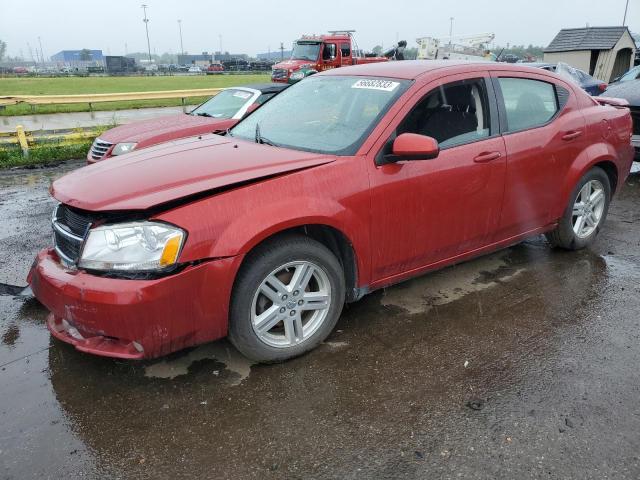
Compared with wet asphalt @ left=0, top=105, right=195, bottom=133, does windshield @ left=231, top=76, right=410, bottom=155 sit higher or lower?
higher

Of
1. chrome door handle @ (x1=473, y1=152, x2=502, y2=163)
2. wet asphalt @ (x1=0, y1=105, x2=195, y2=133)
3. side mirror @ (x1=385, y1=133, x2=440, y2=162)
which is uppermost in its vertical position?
side mirror @ (x1=385, y1=133, x2=440, y2=162)

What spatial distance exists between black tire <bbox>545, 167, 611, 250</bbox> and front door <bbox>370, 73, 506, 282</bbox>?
1.03 meters

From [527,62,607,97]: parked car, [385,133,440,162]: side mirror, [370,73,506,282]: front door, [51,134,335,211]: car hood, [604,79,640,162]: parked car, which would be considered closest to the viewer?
[51,134,335,211]: car hood

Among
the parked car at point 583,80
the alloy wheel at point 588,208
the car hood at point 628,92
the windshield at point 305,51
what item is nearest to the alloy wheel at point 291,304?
the alloy wheel at point 588,208

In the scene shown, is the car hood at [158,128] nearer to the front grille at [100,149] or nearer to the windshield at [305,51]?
the front grille at [100,149]

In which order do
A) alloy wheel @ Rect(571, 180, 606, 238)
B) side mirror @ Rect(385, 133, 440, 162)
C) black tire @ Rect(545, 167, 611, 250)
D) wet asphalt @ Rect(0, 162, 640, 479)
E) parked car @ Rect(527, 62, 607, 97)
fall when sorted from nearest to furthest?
1. wet asphalt @ Rect(0, 162, 640, 479)
2. side mirror @ Rect(385, 133, 440, 162)
3. black tire @ Rect(545, 167, 611, 250)
4. alloy wheel @ Rect(571, 180, 606, 238)
5. parked car @ Rect(527, 62, 607, 97)

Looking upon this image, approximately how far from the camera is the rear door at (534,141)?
3.94m

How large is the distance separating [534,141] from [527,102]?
352 millimetres

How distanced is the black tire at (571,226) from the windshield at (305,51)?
696 inches

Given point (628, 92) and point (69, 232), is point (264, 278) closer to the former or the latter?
point (69, 232)

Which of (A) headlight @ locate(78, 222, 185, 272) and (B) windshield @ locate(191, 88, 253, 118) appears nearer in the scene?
(A) headlight @ locate(78, 222, 185, 272)

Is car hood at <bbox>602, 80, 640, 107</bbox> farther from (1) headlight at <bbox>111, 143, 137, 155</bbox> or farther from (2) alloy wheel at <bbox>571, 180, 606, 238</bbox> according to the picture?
(1) headlight at <bbox>111, 143, 137, 155</bbox>

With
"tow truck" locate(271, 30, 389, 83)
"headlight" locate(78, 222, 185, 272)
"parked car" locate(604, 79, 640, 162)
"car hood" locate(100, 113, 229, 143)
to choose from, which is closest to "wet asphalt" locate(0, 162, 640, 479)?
"headlight" locate(78, 222, 185, 272)

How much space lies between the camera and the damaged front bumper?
257 centimetres
